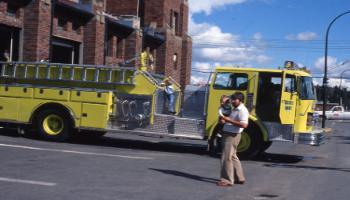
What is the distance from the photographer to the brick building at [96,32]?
79.4ft

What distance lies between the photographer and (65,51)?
28750 mm

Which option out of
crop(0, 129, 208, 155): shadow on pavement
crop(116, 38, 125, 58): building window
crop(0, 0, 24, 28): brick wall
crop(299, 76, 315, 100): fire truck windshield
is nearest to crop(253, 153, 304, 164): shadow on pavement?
crop(0, 129, 208, 155): shadow on pavement

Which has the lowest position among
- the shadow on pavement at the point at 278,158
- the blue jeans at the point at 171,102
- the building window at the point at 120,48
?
the shadow on pavement at the point at 278,158

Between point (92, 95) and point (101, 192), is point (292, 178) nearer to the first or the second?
point (101, 192)

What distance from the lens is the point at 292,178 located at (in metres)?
11.7

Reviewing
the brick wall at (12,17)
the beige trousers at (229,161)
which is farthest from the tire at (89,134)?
the beige trousers at (229,161)

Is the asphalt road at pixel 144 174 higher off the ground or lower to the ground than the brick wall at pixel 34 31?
lower

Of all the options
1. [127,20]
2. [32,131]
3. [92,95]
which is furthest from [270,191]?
[127,20]

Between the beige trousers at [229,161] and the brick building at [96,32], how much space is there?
49.9 ft

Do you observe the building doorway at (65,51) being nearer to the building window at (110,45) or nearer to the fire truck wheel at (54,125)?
the building window at (110,45)

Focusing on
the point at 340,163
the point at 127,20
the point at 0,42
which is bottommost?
the point at 340,163

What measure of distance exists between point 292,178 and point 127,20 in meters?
25.2

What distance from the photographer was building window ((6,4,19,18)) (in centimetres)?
2356

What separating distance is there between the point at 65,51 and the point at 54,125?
12639 millimetres
